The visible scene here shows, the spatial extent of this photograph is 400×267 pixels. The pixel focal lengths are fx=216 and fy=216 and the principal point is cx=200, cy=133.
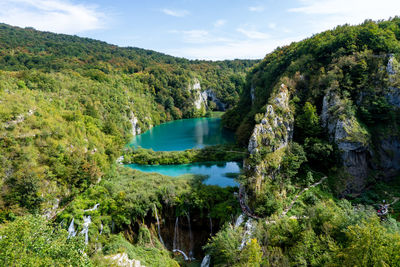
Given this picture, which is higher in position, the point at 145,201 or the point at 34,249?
the point at 34,249

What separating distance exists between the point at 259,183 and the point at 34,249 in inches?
754

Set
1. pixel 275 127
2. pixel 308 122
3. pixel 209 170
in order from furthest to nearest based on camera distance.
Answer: pixel 209 170, pixel 308 122, pixel 275 127

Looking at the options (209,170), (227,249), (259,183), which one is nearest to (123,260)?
(227,249)

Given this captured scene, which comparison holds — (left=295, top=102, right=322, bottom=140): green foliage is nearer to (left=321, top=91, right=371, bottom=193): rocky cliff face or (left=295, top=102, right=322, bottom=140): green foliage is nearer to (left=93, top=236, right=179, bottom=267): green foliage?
(left=321, top=91, right=371, bottom=193): rocky cliff face

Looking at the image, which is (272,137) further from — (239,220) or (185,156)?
(185,156)

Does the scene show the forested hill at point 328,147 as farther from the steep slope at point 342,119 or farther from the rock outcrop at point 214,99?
the rock outcrop at point 214,99

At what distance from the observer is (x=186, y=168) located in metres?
38.7

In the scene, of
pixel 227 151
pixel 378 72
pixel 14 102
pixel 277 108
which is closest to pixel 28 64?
pixel 14 102

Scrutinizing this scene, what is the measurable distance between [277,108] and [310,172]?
9668mm

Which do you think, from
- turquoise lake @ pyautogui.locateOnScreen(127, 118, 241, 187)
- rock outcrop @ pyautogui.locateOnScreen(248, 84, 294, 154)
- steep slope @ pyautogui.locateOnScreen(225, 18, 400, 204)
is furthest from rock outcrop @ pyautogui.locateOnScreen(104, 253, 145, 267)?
rock outcrop @ pyautogui.locateOnScreen(248, 84, 294, 154)

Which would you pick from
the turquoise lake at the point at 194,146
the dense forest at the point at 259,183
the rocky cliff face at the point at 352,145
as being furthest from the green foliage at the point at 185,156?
the rocky cliff face at the point at 352,145

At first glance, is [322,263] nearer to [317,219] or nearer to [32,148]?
[317,219]

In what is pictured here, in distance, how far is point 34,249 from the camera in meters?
10.4

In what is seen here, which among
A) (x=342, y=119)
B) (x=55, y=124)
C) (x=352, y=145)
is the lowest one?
(x=352, y=145)
